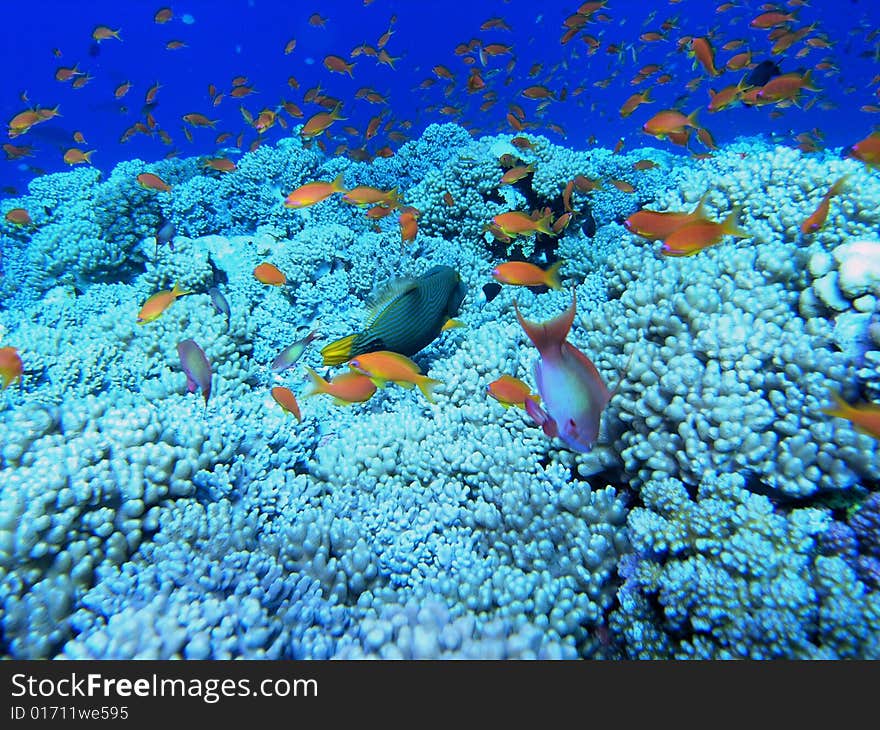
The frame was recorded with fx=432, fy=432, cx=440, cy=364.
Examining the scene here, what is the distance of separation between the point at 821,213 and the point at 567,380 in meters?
2.92

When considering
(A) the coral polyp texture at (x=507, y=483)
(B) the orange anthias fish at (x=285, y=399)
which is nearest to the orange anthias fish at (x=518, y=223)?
(A) the coral polyp texture at (x=507, y=483)

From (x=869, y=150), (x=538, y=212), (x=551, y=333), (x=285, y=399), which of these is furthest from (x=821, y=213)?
(x=285, y=399)

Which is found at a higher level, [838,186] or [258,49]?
[258,49]

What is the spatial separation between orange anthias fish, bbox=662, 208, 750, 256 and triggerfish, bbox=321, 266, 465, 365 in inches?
56.9

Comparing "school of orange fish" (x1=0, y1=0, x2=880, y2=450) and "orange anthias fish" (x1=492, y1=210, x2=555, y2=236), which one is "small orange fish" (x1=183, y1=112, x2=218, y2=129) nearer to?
"school of orange fish" (x1=0, y1=0, x2=880, y2=450)

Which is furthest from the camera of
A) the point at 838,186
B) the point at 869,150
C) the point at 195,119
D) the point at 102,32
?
the point at 102,32

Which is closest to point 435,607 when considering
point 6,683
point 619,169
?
point 6,683

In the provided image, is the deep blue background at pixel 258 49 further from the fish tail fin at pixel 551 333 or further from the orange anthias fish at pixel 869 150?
the fish tail fin at pixel 551 333

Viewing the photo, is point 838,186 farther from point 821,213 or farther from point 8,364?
point 8,364

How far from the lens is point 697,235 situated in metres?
2.71

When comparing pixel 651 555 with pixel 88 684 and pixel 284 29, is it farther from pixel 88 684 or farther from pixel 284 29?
pixel 284 29

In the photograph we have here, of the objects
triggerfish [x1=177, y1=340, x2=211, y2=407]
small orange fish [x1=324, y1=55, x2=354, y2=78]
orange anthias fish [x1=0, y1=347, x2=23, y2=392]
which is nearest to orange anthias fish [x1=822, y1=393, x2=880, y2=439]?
triggerfish [x1=177, y1=340, x2=211, y2=407]

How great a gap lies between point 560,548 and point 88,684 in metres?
2.23

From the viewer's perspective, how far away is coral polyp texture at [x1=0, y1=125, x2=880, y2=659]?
1902 mm
